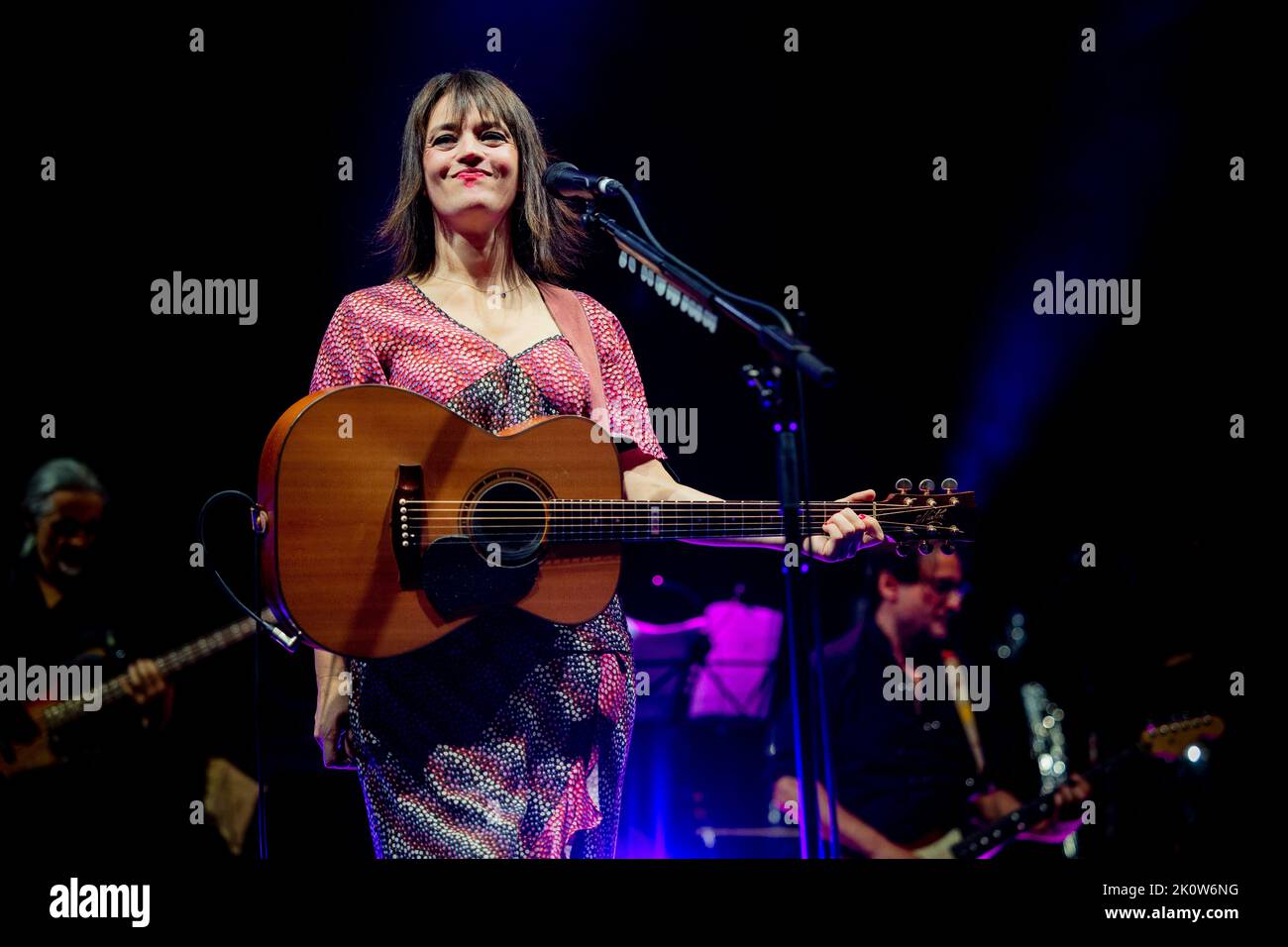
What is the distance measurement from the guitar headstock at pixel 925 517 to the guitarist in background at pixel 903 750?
1655mm

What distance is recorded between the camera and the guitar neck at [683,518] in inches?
101

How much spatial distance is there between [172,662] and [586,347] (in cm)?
274

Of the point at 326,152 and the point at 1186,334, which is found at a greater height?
the point at 326,152

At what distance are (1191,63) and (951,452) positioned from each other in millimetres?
1559

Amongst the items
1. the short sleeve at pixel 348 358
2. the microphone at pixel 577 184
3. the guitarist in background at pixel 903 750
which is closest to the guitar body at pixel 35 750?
the short sleeve at pixel 348 358

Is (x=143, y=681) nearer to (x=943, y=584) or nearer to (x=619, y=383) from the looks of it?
(x=619, y=383)

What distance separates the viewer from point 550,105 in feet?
12.4

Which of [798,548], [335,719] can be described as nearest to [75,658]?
[335,719]

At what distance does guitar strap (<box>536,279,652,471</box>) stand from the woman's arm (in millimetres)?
41

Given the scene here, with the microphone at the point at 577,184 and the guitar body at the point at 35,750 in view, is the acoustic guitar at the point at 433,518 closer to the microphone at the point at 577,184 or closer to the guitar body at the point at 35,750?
the microphone at the point at 577,184

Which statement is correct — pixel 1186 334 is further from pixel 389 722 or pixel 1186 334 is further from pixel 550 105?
pixel 389 722

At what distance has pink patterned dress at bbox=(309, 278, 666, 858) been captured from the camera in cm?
243

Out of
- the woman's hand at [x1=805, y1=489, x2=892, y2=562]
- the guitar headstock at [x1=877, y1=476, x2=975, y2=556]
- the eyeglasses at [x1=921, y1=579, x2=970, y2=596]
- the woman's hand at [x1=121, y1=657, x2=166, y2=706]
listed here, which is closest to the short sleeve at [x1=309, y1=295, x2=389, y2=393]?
the woman's hand at [x1=805, y1=489, x2=892, y2=562]

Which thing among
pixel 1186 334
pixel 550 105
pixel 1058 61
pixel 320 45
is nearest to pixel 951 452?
pixel 1186 334
